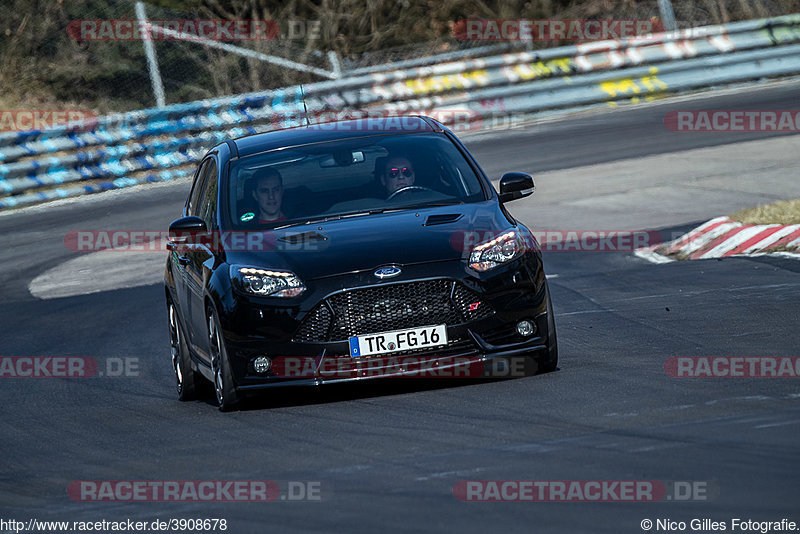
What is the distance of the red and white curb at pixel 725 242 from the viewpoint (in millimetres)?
12468

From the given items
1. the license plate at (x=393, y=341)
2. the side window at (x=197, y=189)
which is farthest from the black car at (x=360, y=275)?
the side window at (x=197, y=189)

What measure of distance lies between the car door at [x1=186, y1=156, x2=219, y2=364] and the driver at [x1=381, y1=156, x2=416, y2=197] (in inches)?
43.0

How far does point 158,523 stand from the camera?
5316 millimetres

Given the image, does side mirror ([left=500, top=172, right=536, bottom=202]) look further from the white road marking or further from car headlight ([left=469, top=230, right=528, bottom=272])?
the white road marking

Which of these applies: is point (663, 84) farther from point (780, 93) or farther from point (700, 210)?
point (700, 210)

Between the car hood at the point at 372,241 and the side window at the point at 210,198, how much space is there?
2.12ft

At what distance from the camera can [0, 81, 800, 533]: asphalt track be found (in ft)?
16.5

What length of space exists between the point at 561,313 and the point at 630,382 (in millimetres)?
3384

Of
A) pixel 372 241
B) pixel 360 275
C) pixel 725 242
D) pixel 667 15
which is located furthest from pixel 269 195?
pixel 667 15

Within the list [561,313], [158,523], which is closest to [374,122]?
[561,313]

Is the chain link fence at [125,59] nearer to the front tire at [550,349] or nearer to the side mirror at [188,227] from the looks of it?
the side mirror at [188,227]

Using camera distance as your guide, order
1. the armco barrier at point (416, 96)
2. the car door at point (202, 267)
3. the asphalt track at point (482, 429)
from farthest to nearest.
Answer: the armco barrier at point (416, 96), the car door at point (202, 267), the asphalt track at point (482, 429)

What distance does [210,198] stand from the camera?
29.5 ft

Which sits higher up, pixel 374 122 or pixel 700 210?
pixel 374 122
